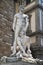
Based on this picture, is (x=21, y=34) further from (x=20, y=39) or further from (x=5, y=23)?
(x=5, y=23)

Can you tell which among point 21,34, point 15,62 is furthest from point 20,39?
point 15,62

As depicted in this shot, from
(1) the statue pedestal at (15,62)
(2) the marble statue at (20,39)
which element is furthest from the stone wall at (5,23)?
(1) the statue pedestal at (15,62)

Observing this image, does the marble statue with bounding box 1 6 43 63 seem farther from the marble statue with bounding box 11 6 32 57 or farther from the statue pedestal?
the statue pedestal

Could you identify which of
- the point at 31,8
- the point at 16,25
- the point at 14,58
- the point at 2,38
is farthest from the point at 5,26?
the point at 31,8

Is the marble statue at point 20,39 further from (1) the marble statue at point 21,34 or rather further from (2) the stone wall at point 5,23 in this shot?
(2) the stone wall at point 5,23

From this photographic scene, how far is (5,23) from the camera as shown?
932 centimetres

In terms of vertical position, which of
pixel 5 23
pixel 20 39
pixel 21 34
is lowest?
pixel 20 39

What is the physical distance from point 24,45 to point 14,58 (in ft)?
2.33

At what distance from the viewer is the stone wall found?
8926 mm

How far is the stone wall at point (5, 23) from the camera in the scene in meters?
8.93

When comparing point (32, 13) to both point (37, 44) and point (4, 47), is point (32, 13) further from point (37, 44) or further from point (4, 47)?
point (4, 47)

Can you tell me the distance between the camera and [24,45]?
221 inches

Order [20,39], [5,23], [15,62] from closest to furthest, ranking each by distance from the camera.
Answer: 1. [15,62]
2. [20,39]
3. [5,23]

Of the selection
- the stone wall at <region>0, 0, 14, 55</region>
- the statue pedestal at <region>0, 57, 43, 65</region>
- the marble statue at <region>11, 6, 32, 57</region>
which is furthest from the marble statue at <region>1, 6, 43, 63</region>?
the stone wall at <region>0, 0, 14, 55</region>
